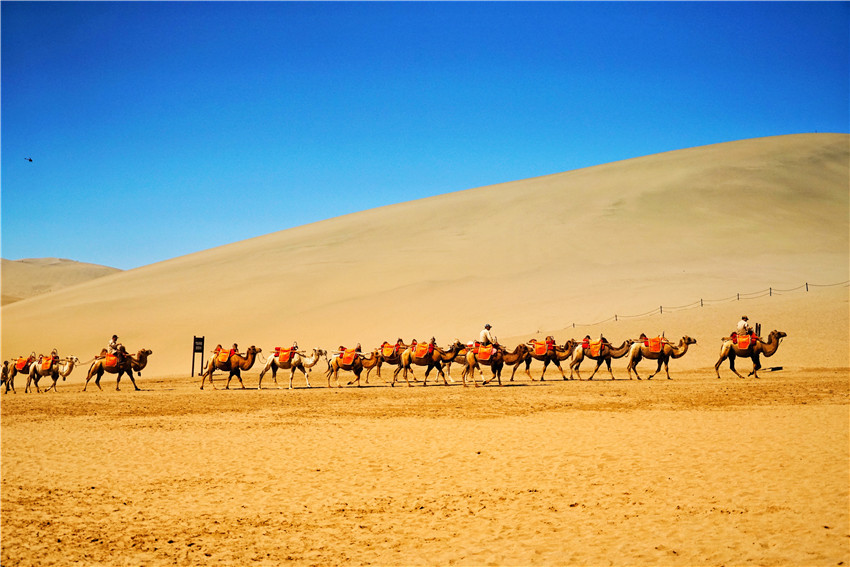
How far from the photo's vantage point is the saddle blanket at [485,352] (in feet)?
86.7

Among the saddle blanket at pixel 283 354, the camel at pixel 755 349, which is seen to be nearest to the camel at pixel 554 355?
the camel at pixel 755 349

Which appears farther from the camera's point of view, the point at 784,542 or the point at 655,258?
the point at 655,258

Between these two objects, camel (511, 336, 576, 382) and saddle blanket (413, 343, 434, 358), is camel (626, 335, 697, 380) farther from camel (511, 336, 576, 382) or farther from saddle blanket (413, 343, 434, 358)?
saddle blanket (413, 343, 434, 358)

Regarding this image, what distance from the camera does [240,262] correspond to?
2837 inches

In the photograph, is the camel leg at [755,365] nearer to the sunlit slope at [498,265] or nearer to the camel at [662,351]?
the camel at [662,351]

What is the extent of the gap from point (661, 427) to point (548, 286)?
35.8 meters

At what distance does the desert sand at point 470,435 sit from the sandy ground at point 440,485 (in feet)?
0.16

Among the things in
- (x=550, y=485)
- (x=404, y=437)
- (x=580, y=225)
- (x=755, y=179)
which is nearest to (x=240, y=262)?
(x=580, y=225)

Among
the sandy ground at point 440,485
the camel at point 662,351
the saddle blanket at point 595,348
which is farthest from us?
the saddle blanket at point 595,348

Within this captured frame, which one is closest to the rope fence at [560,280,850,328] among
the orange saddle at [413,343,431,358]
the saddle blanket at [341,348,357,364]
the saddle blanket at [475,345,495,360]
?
the orange saddle at [413,343,431,358]

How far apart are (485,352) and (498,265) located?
31432 mm

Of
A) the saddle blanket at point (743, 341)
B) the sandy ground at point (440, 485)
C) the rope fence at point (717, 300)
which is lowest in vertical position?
the sandy ground at point (440, 485)

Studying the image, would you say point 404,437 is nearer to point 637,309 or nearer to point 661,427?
point 661,427

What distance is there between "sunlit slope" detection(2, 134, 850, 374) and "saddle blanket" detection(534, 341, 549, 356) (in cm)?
1303
